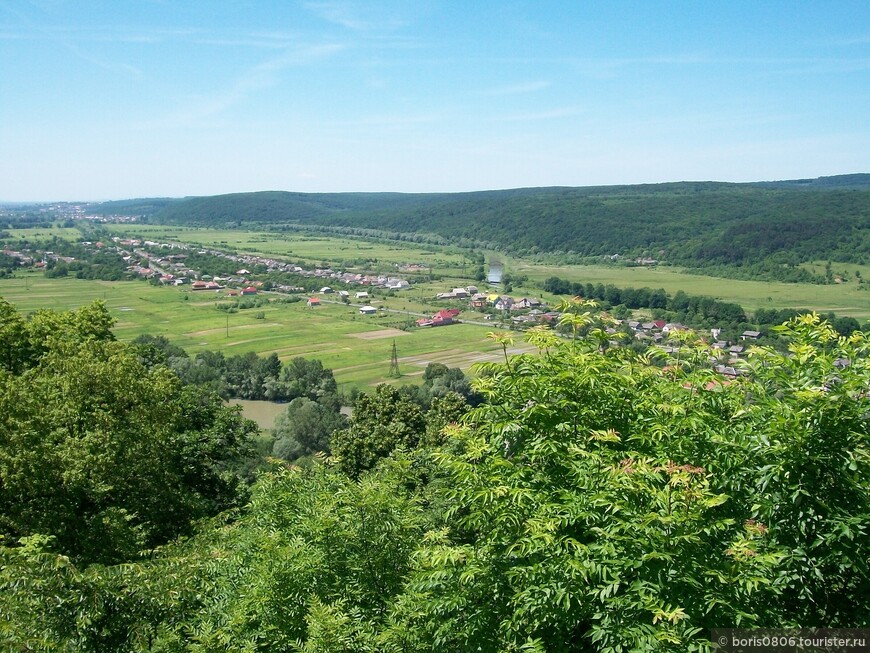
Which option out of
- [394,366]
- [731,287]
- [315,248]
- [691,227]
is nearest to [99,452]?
[394,366]

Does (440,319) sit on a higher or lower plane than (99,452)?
lower

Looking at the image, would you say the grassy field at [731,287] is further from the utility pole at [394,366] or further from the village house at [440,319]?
the utility pole at [394,366]

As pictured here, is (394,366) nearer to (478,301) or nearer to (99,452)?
(478,301)

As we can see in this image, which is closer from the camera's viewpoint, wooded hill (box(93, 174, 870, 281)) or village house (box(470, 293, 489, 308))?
village house (box(470, 293, 489, 308))

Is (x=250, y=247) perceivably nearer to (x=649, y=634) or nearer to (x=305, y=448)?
(x=305, y=448)

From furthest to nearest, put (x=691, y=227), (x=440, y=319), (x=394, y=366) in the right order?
1. (x=691, y=227)
2. (x=440, y=319)
3. (x=394, y=366)

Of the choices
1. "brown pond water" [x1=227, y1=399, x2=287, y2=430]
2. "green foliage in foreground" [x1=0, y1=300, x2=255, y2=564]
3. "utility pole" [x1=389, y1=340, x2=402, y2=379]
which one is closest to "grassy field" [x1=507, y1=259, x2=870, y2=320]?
"utility pole" [x1=389, y1=340, x2=402, y2=379]

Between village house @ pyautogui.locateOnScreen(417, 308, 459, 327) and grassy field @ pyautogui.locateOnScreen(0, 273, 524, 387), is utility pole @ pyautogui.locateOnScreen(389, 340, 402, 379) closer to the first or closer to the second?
grassy field @ pyautogui.locateOnScreen(0, 273, 524, 387)
